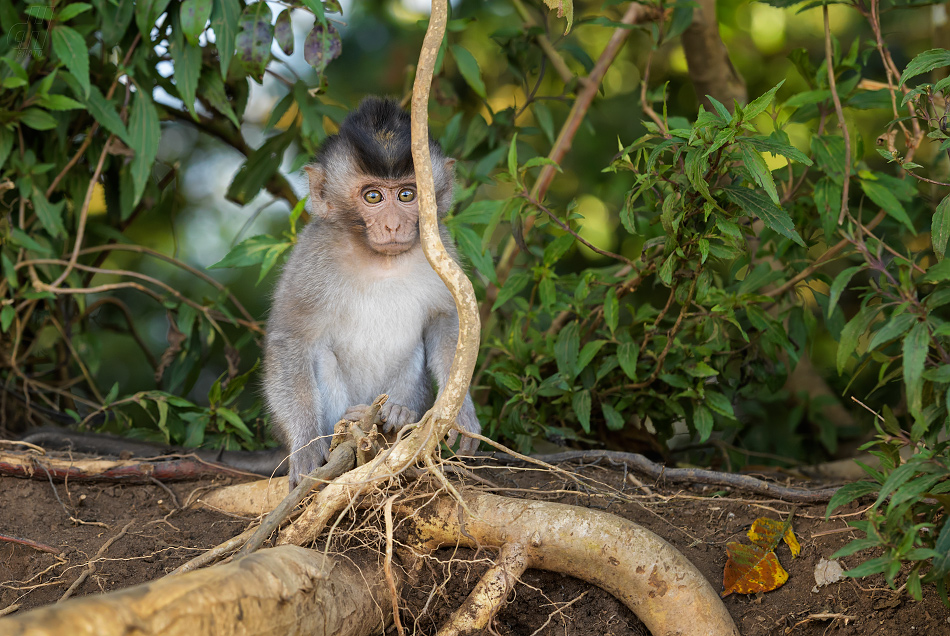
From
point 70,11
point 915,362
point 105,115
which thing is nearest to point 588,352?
point 915,362

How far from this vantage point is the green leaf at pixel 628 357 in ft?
12.2

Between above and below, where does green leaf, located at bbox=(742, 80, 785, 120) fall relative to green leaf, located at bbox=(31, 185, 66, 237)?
above

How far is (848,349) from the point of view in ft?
8.94

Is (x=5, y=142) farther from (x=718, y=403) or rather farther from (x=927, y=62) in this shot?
(x=927, y=62)

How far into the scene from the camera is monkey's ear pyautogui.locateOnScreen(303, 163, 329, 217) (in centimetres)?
387

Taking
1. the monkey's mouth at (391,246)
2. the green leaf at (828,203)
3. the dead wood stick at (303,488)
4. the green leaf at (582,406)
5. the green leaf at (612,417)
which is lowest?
the green leaf at (612,417)

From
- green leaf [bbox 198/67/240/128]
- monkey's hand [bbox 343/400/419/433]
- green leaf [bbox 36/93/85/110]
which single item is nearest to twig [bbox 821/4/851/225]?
monkey's hand [bbox 343/400/419/433]

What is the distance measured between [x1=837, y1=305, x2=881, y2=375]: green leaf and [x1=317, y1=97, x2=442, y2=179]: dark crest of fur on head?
1.93 meters

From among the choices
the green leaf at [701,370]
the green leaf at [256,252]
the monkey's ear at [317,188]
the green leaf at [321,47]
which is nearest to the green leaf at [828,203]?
the green leaf at [701,370]

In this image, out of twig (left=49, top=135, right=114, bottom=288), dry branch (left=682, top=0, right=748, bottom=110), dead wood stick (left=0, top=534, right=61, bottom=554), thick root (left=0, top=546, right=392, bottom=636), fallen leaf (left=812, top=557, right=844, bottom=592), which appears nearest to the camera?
thick root (left=0, top=546, right=392, bottom=636)

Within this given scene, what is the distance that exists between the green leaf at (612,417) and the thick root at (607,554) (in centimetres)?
120

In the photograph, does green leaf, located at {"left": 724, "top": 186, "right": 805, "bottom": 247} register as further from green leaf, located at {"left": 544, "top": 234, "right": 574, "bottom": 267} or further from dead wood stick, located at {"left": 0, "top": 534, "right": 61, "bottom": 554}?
dead wood stick, located at {"left": 0, "top": 534, "right": 61, "bottom": 554}

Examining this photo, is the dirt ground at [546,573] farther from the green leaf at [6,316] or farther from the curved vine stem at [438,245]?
the green leaf at [6,316]

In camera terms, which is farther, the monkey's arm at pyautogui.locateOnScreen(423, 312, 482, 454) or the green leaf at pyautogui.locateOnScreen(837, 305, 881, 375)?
the monkey's arm at pyautogui.locateOnScreen(423, 312, 482, 454)
